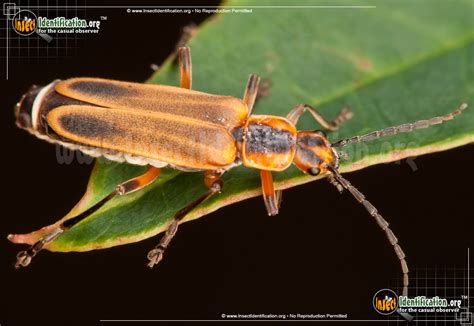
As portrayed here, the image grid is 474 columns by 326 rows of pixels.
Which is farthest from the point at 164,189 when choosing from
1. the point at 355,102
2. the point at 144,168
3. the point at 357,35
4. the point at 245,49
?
the point at 357,35

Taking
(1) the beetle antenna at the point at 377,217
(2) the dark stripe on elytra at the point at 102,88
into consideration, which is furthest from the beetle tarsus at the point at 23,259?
(1) the beetle antenna at the point at 377,217

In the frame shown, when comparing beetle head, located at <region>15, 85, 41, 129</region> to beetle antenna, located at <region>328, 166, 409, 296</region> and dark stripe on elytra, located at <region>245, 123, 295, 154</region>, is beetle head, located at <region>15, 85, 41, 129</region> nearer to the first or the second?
dark stripe on elytra, located at <region>245, 123, 295, 154</region>

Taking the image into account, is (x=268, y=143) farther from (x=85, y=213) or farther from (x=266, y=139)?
(x=85, y=213)

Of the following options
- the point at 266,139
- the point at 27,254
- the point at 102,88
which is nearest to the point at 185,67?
the point at 102,88

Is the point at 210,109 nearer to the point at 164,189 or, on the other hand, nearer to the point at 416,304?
the point at 164,189

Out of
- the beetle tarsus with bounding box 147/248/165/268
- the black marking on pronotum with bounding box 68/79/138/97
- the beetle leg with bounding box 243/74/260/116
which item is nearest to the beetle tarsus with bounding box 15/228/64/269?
the beetle tarsus with bounding box 147/248/165/268

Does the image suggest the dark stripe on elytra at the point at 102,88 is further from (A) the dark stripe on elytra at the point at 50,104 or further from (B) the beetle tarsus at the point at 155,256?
(B) the beetle tarsus at the point at 155,256
